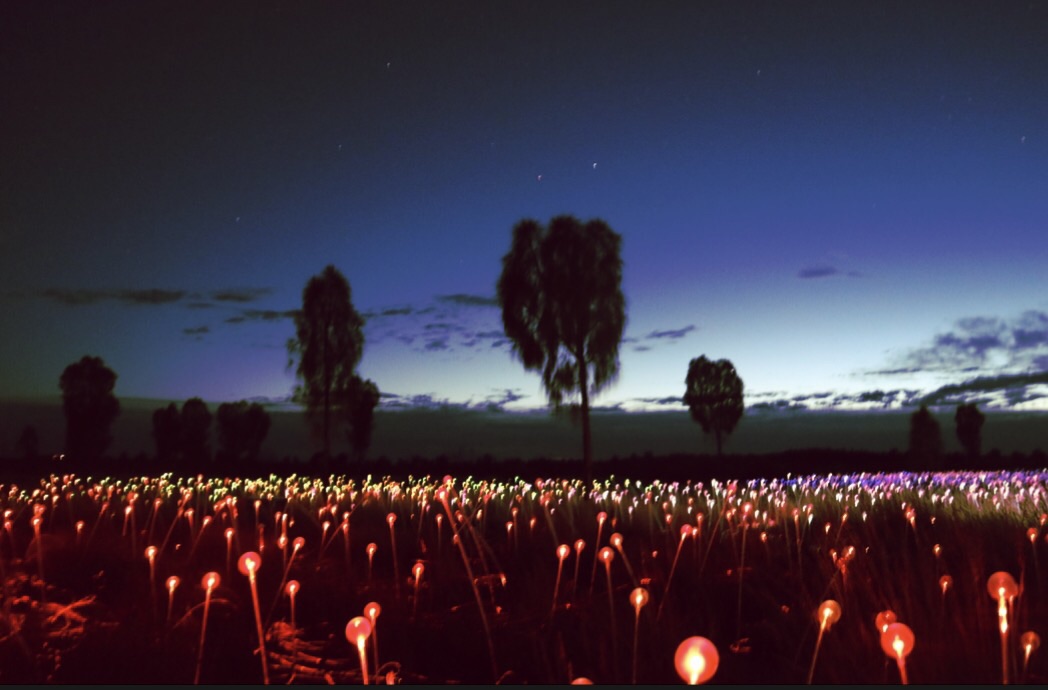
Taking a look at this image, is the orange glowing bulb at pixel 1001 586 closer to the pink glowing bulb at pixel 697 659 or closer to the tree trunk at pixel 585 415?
the pink glowing bulb at pixel 697 659

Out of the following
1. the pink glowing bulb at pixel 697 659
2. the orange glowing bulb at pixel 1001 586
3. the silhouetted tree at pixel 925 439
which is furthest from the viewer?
the silhouetted tree at pixel 925 439

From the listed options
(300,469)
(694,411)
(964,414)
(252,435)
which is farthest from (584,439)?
(252,435)

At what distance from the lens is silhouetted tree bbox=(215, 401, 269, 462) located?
66750 mm

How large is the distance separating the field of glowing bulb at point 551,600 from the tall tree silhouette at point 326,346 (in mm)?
15599

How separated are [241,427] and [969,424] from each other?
5177 cm

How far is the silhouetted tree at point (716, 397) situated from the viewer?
42.0 m

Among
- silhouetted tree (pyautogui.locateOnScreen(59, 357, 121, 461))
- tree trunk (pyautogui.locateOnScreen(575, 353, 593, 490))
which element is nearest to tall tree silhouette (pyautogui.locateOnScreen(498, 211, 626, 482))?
tree trunk (pyautogui.locateOnScreen(575, 353, 593, 490))

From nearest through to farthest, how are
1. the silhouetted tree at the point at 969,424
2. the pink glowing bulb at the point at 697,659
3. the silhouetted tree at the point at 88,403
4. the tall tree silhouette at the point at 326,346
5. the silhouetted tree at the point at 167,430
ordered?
1. the pink glowing bulb at the point at 697,659
2. the tall tree silhouette at the point at 326,346
3. the silhouetted tree at the point at 969,424
4. the silhouetted tree at the point at 88,403
5. the silhouetted tree at the point at 167,430

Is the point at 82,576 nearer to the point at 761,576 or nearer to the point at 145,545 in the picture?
the point at 145,545

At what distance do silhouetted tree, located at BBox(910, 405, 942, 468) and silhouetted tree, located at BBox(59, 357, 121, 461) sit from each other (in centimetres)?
4419

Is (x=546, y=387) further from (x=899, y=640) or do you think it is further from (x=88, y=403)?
(x=88, y=403)

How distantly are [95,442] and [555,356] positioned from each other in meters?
40.1

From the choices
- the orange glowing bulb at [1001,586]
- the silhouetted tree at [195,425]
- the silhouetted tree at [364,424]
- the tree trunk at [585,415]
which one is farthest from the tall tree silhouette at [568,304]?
the silhouetted tree at [195,425]

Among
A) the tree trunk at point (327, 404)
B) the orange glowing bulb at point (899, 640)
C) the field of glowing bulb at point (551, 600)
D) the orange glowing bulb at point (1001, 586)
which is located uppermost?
the tree trunk at point (327, 404)
